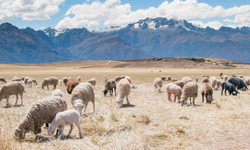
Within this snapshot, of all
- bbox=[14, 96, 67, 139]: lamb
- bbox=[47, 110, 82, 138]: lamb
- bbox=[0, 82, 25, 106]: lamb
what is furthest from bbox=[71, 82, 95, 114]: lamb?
bbox=[0, 82, 25, 106]: lamb

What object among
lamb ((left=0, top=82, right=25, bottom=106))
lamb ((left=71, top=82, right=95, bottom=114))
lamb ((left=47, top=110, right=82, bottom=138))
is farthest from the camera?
lamb ((left=0, top=82, right=25, bottom=106))

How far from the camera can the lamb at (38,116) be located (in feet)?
25.2

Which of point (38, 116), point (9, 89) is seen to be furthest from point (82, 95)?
point (9, 89)

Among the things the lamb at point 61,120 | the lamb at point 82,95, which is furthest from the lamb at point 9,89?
the lamb at point 61,120

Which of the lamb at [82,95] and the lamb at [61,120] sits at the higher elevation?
the lamb at [82,95]

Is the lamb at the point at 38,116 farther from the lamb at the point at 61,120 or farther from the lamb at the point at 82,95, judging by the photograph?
the lamb at the point at 82,95

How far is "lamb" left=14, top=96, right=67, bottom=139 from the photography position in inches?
302

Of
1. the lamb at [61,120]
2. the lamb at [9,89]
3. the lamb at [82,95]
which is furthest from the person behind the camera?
the lamb at [9,89]

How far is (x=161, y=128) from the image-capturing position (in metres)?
9.13

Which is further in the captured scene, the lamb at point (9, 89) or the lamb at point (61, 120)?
the lamb at point (9, 89)

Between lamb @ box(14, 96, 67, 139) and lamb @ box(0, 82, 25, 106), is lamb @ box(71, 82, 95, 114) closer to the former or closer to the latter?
lamb @ box(14, 96, 67, 139)

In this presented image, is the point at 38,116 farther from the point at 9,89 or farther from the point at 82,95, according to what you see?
the point at 9,89

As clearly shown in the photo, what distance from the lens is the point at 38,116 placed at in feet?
26.6

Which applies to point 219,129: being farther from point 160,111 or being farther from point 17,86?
point 17,86
